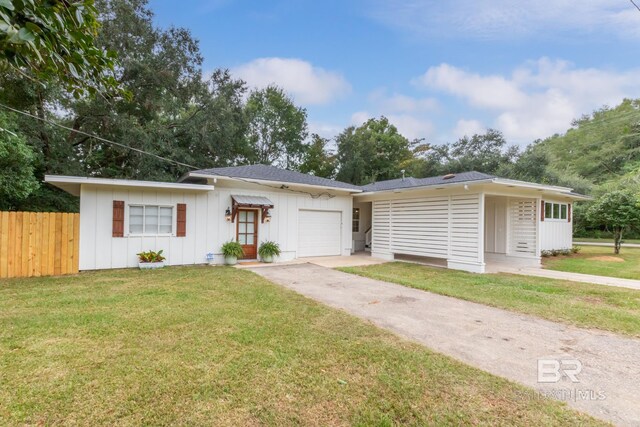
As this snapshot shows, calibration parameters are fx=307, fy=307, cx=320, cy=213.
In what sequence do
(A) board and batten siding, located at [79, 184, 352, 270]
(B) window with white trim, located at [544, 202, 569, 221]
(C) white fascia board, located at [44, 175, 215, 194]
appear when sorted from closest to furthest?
(C) white fascia board, located at [44, 175, 215, 194]
(A) board and batten siding, located at [79, 184, 352, 270]
(B) window with white trim, located at [544, 202, 569, 221]

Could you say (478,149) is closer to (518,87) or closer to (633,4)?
(518,87)

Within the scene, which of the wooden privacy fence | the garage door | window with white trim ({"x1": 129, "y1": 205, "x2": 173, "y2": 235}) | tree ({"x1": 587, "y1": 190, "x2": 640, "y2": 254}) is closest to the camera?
the wooden privacy fence

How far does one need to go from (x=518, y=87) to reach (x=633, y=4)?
1416 cm

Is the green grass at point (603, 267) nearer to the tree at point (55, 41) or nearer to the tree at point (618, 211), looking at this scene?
the tree at point (618, 211)

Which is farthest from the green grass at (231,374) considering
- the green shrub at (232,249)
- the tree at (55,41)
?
the green shrub at (232,249)

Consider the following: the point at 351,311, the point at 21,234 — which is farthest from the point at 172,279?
the point at 351,311

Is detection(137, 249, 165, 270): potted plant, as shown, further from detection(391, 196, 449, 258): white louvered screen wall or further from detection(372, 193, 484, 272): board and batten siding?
detection(391, 196, 449, 258): white louvered screen wall

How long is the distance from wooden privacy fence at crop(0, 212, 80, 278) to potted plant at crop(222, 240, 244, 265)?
3652 mm

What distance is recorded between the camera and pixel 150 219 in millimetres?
8688

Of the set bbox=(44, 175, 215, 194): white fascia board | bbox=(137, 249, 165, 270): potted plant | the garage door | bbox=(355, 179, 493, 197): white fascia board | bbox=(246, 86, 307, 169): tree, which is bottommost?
bbox=(137, 249, 165, 270): potted plant

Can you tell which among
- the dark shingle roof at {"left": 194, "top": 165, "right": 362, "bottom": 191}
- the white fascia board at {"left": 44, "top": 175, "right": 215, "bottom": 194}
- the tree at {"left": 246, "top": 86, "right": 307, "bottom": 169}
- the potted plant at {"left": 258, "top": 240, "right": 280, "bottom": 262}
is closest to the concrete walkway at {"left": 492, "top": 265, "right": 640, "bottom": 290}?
the dark shingle roof at {"left": 194, "top": 165, "right": 362, "bottom": 191}

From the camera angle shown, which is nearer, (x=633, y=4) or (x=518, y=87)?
(x=633, y=4)

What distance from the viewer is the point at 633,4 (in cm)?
454

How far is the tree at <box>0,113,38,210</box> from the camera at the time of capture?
9145mm
